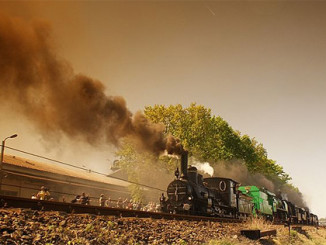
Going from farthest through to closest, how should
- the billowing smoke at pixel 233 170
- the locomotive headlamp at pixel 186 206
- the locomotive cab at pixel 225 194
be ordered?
the billowing smoke at pixel 233 170 < the locomotive cab at pixel 225 194 < the locomotive headlamp at pixel 186 206

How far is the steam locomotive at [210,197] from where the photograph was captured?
16391mm

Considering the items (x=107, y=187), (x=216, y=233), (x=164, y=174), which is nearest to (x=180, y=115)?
(x=164, y=174)

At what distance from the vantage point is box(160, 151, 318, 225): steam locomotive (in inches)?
645

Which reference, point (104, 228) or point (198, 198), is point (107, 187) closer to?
point (198, 198)

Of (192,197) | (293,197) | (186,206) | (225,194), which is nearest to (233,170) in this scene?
(225,194)

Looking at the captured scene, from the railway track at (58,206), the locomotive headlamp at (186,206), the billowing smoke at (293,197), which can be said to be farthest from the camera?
the billowing smoke at (293,197)

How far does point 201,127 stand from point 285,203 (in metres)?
14.8

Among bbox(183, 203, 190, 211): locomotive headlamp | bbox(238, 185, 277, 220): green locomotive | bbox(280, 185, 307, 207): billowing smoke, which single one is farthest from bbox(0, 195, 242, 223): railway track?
bbox(280, 185, 307, 207): billowing smoke

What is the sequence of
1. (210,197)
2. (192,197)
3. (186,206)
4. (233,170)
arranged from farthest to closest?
(233,170), (210,197), (192,197), (186,206)

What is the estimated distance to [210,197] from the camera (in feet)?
58.3

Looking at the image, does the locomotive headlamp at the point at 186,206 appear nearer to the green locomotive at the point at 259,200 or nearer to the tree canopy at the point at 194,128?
the green locomotive at the point at 259,200

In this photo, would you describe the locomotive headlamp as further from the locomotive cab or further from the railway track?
the railway track

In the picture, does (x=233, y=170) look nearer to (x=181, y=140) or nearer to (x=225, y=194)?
(x=181, y=140)

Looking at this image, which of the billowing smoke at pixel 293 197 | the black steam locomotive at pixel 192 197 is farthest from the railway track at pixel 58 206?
the billowing smoke at pixel 293 197
